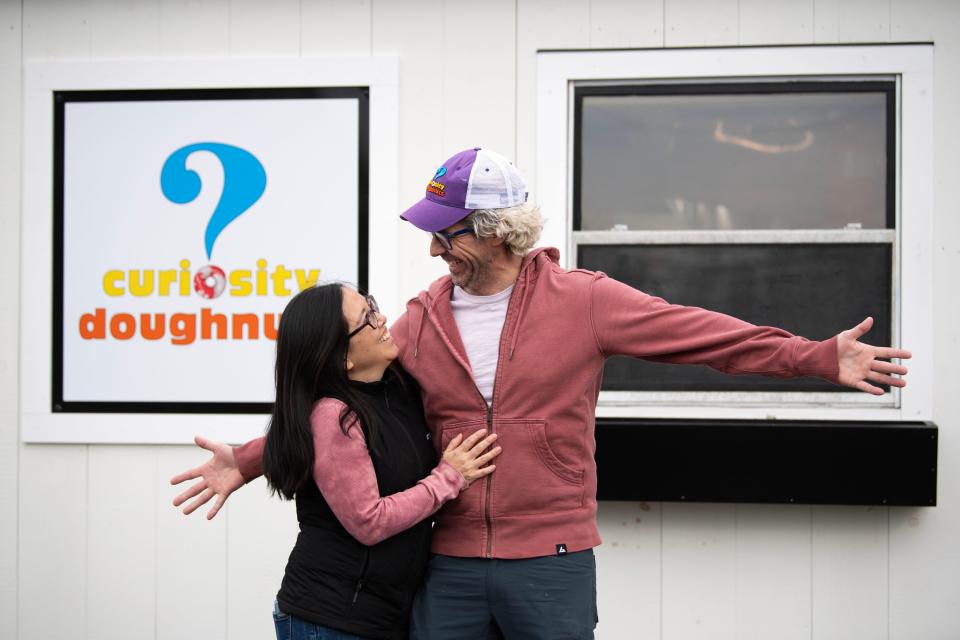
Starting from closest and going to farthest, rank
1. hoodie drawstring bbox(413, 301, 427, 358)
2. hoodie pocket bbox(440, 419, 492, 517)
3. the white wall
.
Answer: hoodie pocket bbox(440, 419, 492, 517) → hoodie drawstring bbox(413, 301, 427, 358) → the white wall

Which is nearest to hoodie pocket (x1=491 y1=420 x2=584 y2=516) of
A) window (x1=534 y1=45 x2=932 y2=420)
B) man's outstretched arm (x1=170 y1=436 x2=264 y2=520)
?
man's outstretched arm (x1=170 y1=436 x2=264 y2=520)

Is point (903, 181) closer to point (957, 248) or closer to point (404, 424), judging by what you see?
point (957, 248)

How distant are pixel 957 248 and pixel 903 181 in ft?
1.09

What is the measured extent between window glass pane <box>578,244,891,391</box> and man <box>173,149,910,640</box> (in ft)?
4.71

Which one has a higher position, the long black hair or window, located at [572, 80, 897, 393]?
window, located at [572, 80, 897, 393]

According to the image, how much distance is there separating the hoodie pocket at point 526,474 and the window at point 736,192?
146cm

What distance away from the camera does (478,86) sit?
3.92m

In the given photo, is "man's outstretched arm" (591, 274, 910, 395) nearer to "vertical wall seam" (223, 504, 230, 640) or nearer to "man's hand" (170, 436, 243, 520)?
"man's hand" (170, 436, 243, 520)

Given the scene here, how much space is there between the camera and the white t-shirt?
8.18 feet

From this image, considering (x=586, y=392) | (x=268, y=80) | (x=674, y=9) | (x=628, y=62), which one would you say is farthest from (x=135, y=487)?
(x=674, y=9)

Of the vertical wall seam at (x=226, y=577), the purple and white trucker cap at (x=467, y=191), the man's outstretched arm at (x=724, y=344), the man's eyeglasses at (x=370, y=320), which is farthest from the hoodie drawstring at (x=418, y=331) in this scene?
the vertical wall seam at (x=226, y=577)

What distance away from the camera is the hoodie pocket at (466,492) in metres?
2.44

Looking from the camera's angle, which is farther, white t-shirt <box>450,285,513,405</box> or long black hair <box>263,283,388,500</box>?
white t-shirt <box>450,285,513,405</box>

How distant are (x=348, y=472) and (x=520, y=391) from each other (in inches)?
18.8
